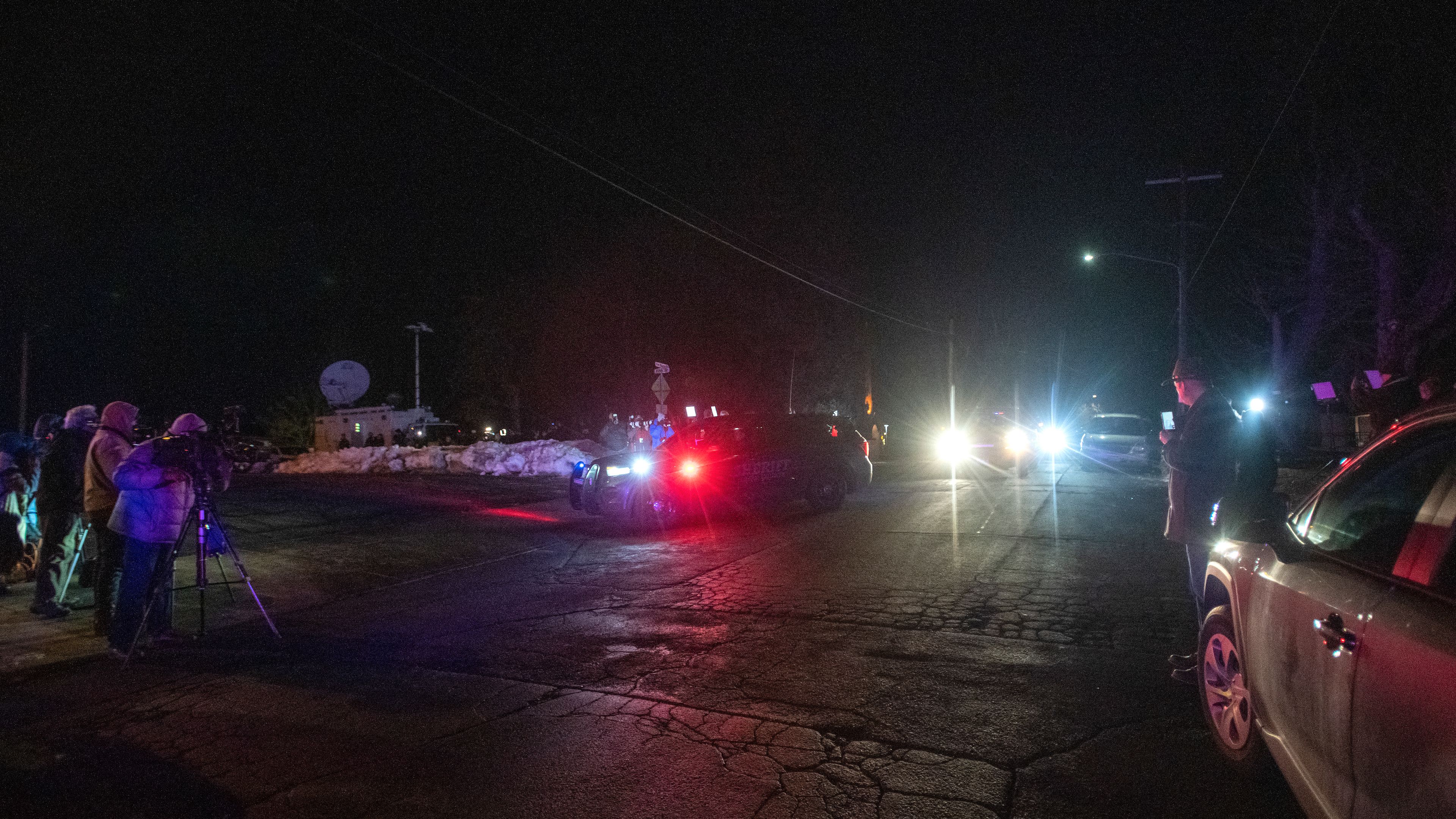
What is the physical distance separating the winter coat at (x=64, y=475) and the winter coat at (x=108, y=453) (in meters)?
0.63

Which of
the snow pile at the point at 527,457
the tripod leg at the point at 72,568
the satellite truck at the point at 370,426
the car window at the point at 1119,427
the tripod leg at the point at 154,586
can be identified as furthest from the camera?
the satellite truck at the point at 370,426

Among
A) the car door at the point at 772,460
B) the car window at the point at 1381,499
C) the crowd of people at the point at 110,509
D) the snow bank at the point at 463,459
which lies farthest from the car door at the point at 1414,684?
the snow bank at the point at 463,459

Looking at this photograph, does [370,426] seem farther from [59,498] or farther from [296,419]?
[59,498]

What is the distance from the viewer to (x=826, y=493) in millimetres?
14531

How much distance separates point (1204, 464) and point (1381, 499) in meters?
2.17

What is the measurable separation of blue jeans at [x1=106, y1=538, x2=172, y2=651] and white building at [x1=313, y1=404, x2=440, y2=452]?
86.6 ft

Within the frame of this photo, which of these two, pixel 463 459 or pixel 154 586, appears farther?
pixel 463 459

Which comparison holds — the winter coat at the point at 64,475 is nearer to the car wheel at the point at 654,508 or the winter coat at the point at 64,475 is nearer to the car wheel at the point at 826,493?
the car wheel at the point at 654,508

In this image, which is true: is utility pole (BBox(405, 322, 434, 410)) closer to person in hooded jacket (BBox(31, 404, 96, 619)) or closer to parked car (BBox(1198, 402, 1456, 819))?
person in hooded jacket (BBox(31, 404, 96, 619))

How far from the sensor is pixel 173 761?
439cm

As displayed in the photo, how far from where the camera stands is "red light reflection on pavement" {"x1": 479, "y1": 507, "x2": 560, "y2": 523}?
1406 cm

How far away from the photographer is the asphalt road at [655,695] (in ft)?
12.7

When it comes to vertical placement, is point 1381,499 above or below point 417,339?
below

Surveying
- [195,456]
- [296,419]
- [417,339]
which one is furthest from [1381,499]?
[417,339]
